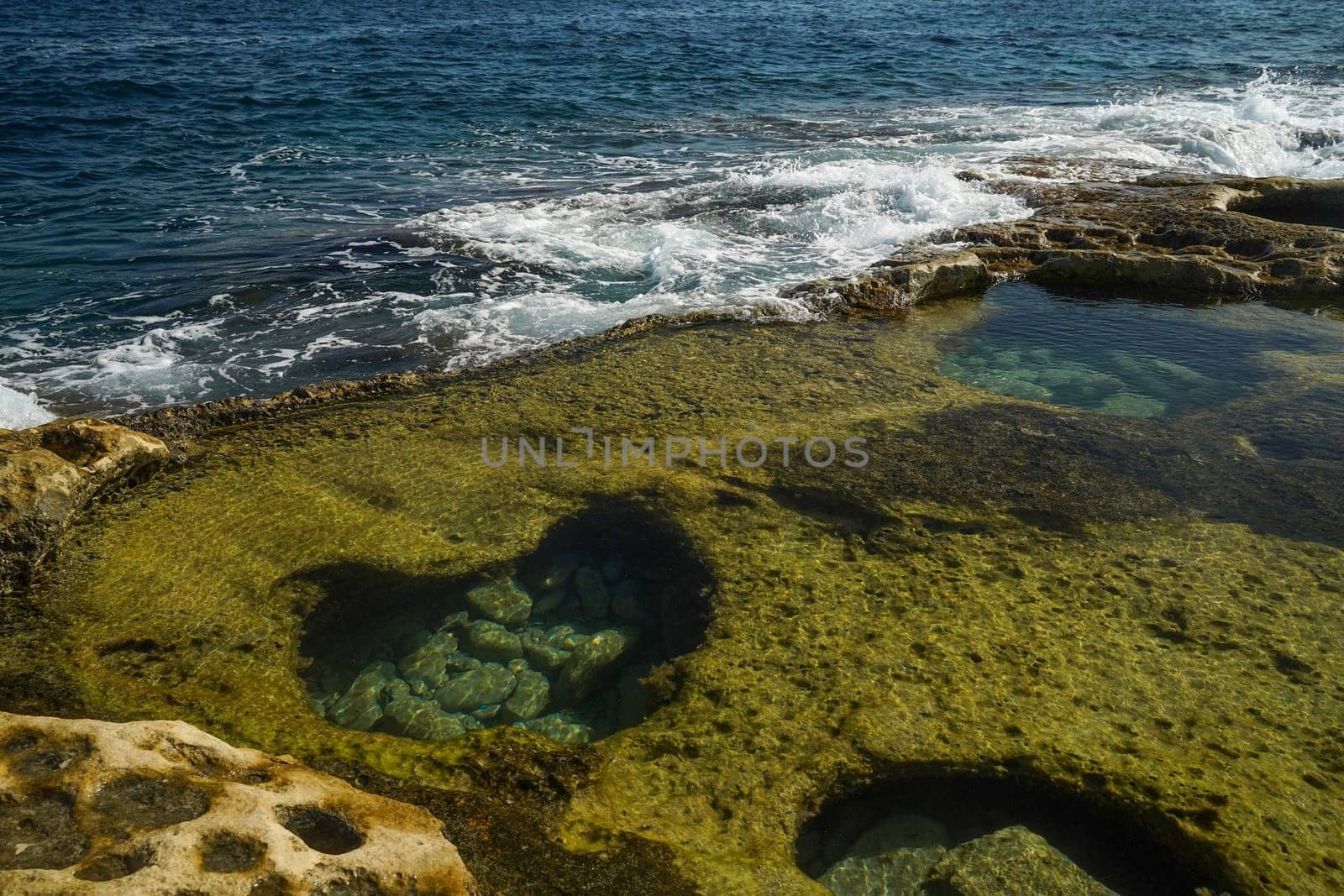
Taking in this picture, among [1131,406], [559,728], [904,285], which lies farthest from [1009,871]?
[904,285]

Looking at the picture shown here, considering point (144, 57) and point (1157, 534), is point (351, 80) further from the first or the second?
point (1157, 534)

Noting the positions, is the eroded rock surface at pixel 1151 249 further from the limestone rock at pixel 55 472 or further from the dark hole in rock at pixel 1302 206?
the limestone rock at pixel 55 472

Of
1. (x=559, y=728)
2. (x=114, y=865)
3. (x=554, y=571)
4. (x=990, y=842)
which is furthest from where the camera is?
(x=554, y=571)

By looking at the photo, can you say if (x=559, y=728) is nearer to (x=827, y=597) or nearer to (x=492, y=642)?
(x=492, y=642)

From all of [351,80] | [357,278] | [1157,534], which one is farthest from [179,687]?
[351,80]

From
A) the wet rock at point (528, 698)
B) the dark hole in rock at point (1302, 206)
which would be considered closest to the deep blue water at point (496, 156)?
the dark hole in rock at point (1302, 206)
